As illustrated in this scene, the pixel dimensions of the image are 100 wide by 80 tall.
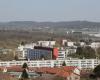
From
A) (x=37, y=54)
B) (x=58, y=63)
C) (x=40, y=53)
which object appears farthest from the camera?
(x=37, y=54)

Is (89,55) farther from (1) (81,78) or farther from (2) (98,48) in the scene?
(1) (81,78)

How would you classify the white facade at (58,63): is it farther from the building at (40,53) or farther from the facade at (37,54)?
the facade at (37,54)

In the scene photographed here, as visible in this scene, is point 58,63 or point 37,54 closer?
point 58,63

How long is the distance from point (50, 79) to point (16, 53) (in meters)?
18.6

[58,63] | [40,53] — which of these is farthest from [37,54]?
[58,63]

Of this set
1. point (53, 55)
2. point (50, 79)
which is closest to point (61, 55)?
point (53, 55)

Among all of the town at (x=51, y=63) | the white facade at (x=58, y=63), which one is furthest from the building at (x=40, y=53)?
the white facade at (x=58, y=63)

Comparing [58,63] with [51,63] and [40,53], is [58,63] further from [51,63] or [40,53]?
[40,53]

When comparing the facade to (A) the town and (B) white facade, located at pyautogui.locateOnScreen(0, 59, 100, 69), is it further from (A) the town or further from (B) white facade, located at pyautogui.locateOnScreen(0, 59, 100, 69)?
(B) white facade, located at pyautogui.locateOnScreen(0, 59, 100, 69)

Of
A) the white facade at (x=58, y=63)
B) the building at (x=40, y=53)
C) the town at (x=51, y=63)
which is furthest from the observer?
the building at (x=40, y=53)

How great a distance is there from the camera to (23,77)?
14.8m

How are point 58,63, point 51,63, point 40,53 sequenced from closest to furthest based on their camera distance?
1. point 51,63
2. point 58,63
3. point 40,53

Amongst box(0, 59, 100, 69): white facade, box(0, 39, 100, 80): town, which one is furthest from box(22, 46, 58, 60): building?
box(0, 59, 100, 69): white facade

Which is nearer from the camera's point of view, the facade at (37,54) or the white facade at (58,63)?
the white facade at (58,63)
